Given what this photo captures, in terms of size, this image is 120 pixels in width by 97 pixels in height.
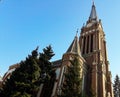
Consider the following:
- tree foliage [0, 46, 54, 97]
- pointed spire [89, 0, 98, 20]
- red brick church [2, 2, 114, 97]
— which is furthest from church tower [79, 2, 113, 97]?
tree foliage [0, 46, 54, 97]

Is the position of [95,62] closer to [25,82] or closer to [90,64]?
[90,64]

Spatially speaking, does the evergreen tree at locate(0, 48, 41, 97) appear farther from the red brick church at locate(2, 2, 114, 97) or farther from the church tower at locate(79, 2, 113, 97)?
the church tower at locate(79, 2, 113, 97)

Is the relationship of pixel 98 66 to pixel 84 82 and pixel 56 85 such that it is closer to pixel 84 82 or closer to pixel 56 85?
pixel 84 82

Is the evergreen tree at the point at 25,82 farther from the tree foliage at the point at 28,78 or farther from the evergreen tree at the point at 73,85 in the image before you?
the evergreen tree at the point at 73,85

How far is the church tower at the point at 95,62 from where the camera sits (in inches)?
1069

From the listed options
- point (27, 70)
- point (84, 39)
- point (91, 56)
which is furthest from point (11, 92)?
point (84, 39)

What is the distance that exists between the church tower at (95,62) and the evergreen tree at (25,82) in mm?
6910

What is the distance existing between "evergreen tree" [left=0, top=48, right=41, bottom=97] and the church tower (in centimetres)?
691

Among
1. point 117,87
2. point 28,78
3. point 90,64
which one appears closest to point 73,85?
point 28,78

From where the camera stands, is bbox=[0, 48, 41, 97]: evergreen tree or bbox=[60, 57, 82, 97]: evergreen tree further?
bbox=[0, 48, 41, 97]: evergreen tree

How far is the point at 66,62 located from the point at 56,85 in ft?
13.5

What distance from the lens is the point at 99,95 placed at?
26.3 m

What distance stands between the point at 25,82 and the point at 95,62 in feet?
47.5

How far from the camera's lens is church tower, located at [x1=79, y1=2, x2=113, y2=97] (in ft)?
89.1
